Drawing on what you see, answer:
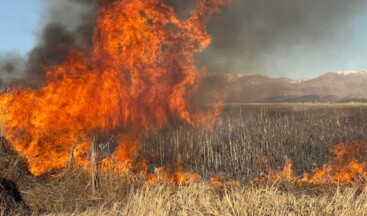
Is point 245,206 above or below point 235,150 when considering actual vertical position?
above

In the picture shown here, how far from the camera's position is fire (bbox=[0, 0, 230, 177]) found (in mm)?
12312

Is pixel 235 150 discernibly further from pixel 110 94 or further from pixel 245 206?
pixel 245 206

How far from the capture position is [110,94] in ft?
62.8

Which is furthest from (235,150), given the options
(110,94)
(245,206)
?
(245,206)

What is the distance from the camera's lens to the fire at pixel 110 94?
12312 millimetres

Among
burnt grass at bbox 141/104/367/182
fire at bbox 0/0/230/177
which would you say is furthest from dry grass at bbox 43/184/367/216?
burnt grass at bbox 141/104/367/182

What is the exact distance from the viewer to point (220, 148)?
82.1 ft

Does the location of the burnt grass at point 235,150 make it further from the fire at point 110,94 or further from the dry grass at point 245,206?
the dry grass at point 245,206

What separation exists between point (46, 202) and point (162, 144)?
1571cm

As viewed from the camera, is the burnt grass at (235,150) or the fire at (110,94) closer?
the fire at (110,94)

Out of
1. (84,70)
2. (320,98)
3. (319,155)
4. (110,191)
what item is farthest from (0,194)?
(320,98)

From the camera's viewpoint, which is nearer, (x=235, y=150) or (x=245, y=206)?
(x=245, y=206)

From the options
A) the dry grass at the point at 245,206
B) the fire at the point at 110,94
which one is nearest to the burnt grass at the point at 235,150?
the fire at the point at 110,94

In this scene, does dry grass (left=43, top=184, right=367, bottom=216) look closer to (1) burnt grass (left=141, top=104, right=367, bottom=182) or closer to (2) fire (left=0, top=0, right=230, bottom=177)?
(2) fire (left=0, top=0, right=230, bottom=177)
